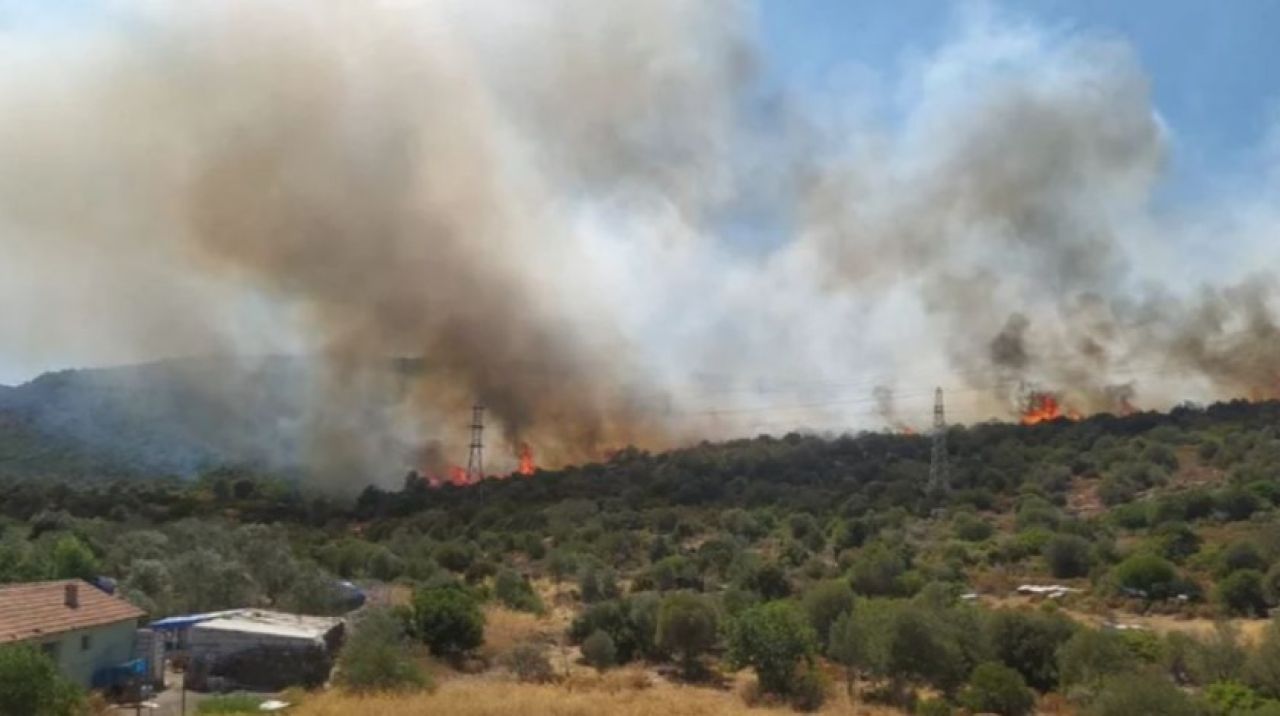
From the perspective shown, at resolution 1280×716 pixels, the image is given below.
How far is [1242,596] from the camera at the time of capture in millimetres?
39719

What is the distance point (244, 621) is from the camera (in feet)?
102

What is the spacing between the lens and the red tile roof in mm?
25567

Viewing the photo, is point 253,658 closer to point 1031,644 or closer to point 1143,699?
point 1031,644

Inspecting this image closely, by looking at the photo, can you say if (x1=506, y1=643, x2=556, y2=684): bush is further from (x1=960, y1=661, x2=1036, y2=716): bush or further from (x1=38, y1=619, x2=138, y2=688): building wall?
(x1=960, y1=661, x2=1036, y2=716): bush

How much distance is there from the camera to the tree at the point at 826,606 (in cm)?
3681

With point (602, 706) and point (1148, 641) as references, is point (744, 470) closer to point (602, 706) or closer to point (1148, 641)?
point (1148, 641)

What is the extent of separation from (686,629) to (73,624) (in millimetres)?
16541

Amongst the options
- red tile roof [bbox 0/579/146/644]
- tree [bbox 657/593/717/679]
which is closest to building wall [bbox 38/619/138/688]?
red tile roof [bbox 0/579/146/644]

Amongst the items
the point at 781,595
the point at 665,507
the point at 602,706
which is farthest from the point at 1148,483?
the point at 602,706

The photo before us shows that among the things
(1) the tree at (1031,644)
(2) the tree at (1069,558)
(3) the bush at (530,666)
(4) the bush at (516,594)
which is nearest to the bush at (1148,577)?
(2) the tree at (1069,558)

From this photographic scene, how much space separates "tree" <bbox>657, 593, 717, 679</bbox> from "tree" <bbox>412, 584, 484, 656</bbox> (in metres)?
5.71

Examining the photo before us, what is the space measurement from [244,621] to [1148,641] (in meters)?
24.6

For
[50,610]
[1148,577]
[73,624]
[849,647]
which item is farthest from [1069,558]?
[50,610]

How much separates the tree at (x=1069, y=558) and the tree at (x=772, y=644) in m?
20.8
